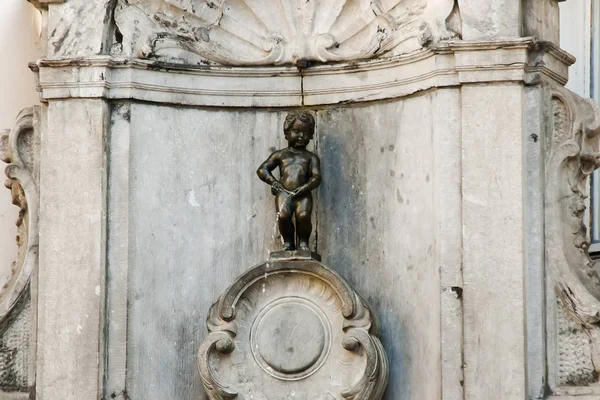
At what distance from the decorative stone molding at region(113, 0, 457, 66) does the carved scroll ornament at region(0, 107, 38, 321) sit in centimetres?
74

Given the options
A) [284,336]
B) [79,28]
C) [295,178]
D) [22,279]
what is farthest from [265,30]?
[22,279]

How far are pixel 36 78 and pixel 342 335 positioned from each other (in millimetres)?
2266

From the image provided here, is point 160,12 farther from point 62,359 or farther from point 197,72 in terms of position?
point 62,359

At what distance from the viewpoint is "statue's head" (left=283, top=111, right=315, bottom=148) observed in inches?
362

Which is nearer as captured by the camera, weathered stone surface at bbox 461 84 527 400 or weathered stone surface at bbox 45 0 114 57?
weathered stone surface at bbox 461 84 527 400

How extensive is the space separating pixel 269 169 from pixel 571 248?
5.75ft

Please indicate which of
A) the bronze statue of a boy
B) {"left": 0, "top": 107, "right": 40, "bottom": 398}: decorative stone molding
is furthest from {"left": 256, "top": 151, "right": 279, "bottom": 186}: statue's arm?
{"left": 0, "top": 107, "right": 40, "bottom": 398}: decorative stone molding

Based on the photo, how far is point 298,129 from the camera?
919 centimetres

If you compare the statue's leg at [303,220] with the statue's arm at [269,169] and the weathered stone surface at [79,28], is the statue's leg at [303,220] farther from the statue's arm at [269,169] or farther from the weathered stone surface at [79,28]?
the weathered stone surface at [79,28]

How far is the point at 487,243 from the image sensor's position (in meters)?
8.50

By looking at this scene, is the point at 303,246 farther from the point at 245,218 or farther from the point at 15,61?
the point at 15,61

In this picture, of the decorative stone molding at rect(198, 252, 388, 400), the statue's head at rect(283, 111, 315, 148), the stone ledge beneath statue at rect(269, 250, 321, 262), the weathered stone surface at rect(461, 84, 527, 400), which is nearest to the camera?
the weathered stone surface at rect(461, 84, 527, 400)

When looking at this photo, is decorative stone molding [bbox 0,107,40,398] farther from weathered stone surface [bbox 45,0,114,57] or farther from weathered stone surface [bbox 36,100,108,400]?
weathered stone surface [bbox 45,0,114,57]

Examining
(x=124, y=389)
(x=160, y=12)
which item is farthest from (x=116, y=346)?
(x=160, y=12)
